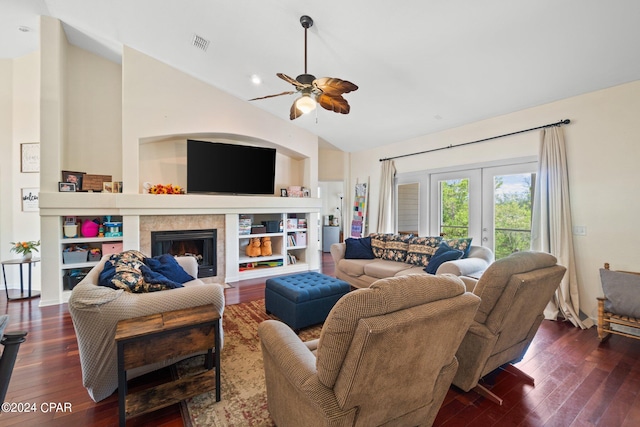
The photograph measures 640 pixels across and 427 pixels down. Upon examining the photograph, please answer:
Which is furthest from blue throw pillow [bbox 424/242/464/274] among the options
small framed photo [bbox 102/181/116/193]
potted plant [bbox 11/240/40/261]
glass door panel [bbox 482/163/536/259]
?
potted plant [bbox 11/240/40/261]

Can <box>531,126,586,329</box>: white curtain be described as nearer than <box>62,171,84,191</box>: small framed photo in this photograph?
Yes

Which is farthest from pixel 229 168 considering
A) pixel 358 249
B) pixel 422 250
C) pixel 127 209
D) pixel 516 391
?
pixel 516 391

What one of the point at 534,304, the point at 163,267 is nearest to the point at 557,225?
the point at 534,304

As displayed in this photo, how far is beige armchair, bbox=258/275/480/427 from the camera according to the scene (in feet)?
3.56

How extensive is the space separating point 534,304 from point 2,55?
7.52m

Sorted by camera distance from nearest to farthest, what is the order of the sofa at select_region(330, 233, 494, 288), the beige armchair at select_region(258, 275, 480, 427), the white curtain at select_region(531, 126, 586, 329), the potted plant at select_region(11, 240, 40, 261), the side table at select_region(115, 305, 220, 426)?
the beige armchair at select_region(258, 275, 480, 427) < the side table at select_region(115, 305, 220, 426) < the white curtain at select_region(531, 126, 586, 329) < the sofa at select_region(330, 233, 494, 288) < the potted plant at select_region(11, 240, 40, 261)

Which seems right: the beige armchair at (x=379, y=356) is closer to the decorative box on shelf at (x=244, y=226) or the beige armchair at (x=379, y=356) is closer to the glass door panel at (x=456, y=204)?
the glass door panel at (x=456, y=204)

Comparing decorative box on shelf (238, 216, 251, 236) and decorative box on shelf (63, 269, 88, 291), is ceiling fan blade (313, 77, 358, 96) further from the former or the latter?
decorative box on shelf (63, 269, 88, 291)

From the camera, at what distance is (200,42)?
3.84 m

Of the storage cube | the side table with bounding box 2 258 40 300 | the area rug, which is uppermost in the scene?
the storage cube

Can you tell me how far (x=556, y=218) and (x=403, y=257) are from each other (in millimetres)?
1954

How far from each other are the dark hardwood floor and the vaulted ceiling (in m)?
2.88

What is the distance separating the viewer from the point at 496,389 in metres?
2.16

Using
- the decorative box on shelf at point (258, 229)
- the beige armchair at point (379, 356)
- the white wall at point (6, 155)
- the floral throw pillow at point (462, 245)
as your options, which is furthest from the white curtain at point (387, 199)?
the white wall at point (6, 155)
